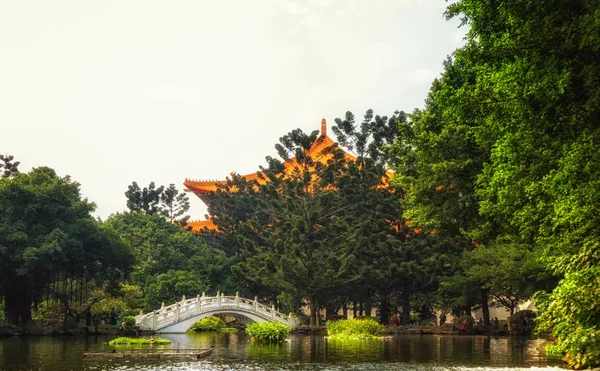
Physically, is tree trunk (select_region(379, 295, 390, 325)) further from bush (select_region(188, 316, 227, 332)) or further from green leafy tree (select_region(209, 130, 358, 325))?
bush (select_region(188, 316, 227, 332))

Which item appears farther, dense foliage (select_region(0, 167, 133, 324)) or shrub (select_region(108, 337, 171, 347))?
dense foliage (select_region(0, 167, 133, 324))

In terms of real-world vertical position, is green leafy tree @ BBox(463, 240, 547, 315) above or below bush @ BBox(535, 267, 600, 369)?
above

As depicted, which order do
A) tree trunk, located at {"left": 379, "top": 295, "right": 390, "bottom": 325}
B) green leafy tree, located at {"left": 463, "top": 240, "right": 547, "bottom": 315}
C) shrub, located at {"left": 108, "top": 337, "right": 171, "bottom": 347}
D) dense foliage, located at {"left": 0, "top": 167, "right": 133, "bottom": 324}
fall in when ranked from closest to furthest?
shrub, located at {"left": 108, "top": 337, "right": 171, "bottom": 347}, green leafy tree, located at {"left": 463, "top": 240, "right": 547, "bottom": 315}, dense foliage, located at {"left": 0, "top": 167, "right": 133, "bottom": 324}, tree trunk, located at {"left": 379, "top": 295, "right": 390, "bottom": 325}

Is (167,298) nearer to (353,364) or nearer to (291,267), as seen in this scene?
(291,267)

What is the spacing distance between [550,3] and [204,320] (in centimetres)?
3344

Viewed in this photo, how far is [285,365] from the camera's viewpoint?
17297 millimetres

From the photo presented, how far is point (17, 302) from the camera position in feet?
114

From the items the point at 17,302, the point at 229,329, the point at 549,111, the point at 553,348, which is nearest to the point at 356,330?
the point at 229,329

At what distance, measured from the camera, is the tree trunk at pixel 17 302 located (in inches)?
1350

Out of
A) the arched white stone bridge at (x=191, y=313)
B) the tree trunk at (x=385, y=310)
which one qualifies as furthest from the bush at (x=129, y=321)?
the tree trunk at (x=385, y=310)

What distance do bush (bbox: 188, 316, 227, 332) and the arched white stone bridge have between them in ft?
10.1

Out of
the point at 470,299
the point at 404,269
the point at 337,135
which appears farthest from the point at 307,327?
the point at 337,135

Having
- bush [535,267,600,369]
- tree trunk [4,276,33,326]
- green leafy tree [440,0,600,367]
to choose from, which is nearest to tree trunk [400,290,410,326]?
tree trunk [4,276,33,326]

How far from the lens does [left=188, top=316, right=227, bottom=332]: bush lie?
40303 mm
